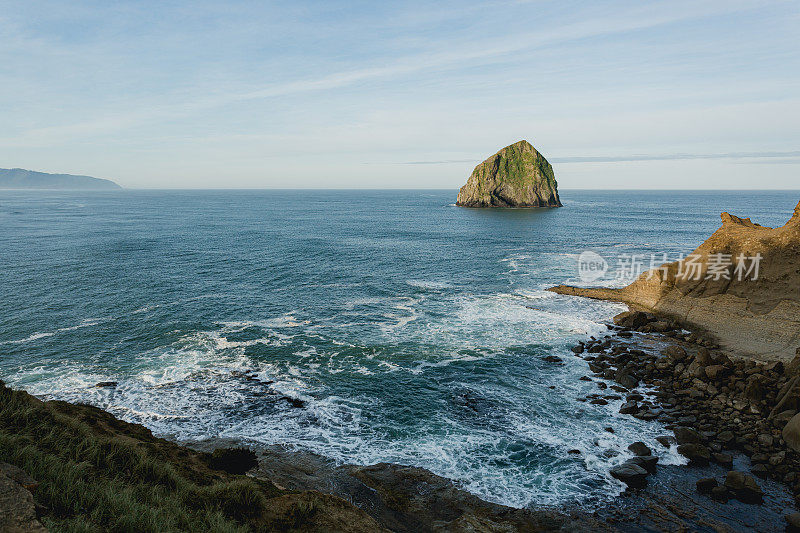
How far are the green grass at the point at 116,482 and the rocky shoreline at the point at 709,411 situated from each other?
15685 millimetres

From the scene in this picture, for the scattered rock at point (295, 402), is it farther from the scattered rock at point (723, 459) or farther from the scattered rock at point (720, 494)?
the scattered rock at point (723, 459)

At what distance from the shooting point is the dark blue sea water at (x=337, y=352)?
23.6 m

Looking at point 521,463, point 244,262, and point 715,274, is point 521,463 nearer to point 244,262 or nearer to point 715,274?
point 715,274

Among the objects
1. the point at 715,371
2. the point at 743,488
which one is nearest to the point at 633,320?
the point at 715,371

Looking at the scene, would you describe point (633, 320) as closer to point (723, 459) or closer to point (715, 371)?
point (715, 371)

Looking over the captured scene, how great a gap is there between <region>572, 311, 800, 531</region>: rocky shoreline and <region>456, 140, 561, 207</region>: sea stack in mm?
150183

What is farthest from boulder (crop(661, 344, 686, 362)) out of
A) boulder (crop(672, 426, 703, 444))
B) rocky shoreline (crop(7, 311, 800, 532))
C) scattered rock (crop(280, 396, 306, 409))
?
scattered rock (crop(280, 396, 306, 409))

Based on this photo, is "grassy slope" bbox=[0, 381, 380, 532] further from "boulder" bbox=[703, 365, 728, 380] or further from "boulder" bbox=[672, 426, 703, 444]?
"boulder" bbox=[703, 365, 728, 380]

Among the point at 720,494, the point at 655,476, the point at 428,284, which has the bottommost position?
the point at 655,476

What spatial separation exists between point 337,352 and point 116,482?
2338cm

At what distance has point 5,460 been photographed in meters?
11.4

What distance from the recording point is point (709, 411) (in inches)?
1064

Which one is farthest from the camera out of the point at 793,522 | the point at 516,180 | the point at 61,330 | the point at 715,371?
the point at 516,180

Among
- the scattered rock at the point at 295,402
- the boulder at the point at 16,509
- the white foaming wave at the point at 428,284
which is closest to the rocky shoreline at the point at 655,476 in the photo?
the boulder at the point at 16,509
